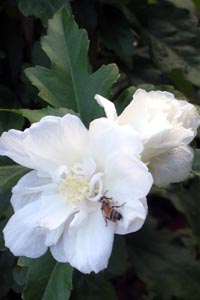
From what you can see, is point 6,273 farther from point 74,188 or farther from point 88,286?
point 74,188

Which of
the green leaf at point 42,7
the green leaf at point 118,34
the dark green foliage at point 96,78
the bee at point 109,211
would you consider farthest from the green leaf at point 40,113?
the green leaf at point 118,34

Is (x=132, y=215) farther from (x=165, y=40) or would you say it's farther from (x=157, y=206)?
(x=157, y=206)

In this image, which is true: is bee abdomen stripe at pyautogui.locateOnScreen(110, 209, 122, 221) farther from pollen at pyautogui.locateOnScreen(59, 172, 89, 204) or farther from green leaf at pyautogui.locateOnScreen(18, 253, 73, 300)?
green leaf at pyautogui.locateOnScreen(18, 253, 73, 300)

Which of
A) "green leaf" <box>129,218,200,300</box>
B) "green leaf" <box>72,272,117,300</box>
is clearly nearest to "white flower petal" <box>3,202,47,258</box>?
"green leaf" <box>72,272,117,300</box>

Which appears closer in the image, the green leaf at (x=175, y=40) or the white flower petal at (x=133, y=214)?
the white flower petal at (x=133, y=214)

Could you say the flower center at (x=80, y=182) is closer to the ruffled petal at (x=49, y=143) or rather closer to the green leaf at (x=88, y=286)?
the ruffled petal at (x=49, y=143)
